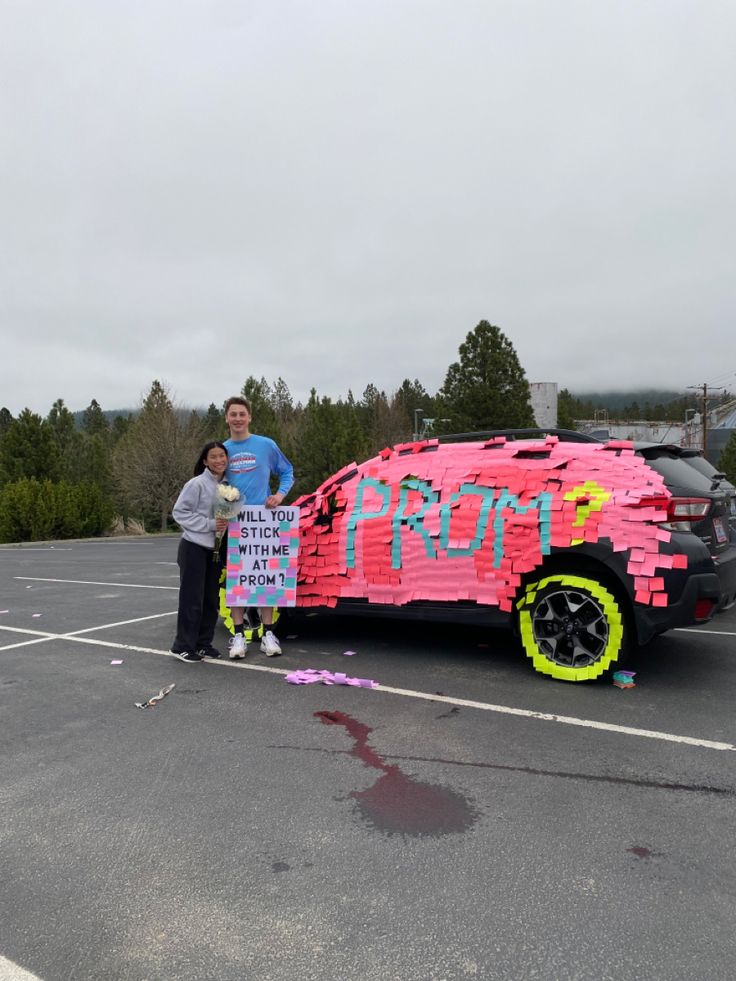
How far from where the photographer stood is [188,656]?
18.0 ft

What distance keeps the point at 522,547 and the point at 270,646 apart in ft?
7.15

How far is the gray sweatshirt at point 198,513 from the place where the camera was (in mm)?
5469

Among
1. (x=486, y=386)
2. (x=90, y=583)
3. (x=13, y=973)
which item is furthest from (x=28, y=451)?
(x=13, y=973)

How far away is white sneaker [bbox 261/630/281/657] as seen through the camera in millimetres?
5551

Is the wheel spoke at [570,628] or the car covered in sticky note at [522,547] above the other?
the car covered in sticky note at [522,547]

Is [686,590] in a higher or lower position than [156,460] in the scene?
Answer: lower

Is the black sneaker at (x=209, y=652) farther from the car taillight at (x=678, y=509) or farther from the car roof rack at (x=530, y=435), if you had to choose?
the car taillight at (x=678, y=509)

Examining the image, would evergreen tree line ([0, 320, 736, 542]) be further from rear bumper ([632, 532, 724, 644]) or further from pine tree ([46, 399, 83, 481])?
rear bumper ([632, 532, 724, 644])

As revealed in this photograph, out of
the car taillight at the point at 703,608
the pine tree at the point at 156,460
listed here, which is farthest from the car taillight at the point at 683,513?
the pine tree at the point at 156,460

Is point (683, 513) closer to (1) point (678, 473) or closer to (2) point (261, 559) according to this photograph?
(1) point (678, 473)

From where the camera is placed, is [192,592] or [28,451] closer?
[192,592]

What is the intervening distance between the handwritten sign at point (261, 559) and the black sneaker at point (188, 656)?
0.49 metres

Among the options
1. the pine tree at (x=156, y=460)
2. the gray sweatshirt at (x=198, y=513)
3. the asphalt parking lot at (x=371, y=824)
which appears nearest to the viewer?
the asphalt parking lot at (x=371, y=824)

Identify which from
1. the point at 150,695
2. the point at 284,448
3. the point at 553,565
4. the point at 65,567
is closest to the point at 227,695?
the point at 150,695
